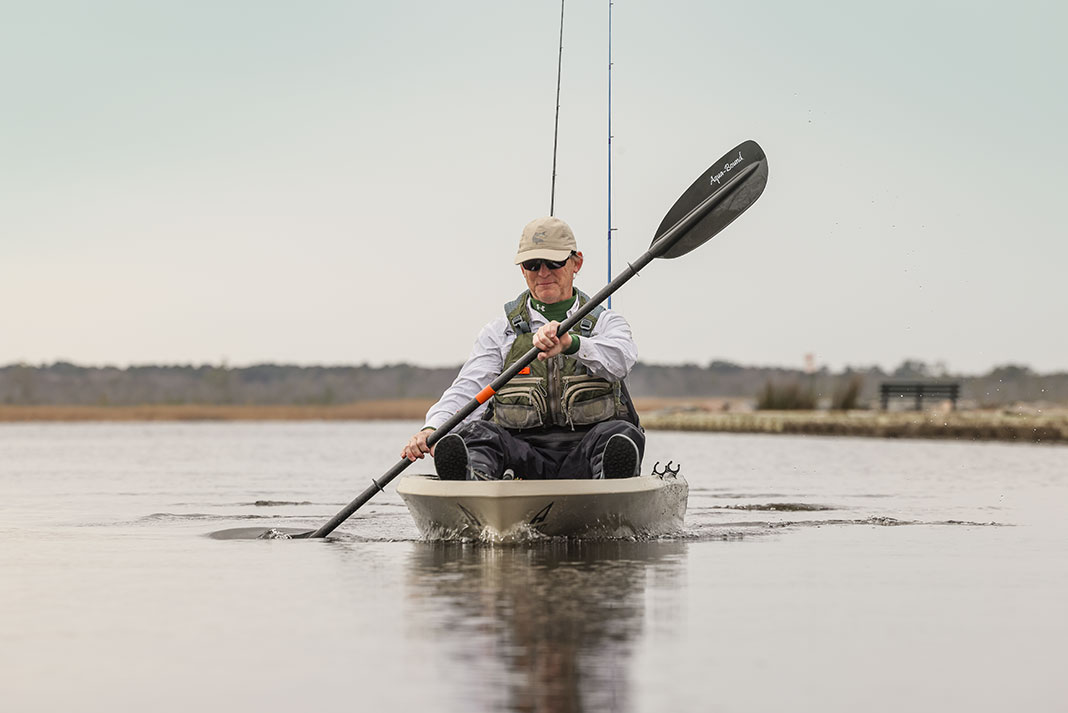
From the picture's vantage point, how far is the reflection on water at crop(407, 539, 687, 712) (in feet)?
14.0

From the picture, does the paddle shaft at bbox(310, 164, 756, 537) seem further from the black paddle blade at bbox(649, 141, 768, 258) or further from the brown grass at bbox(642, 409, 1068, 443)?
the brown grass at bbox(642, 409, 1068, 443)

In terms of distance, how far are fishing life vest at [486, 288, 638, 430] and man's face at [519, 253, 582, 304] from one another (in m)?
0.22

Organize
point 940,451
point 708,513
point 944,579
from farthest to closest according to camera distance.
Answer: point 940,451
point 708,513
point 944,579

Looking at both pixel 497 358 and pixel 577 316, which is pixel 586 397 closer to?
pixel 577 316

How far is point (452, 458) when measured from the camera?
8258 millimetres

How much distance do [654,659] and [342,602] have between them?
193 cm

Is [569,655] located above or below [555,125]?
below

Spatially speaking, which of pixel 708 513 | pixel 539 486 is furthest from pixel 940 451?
pixel 539 486

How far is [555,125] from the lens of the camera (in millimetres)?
10734

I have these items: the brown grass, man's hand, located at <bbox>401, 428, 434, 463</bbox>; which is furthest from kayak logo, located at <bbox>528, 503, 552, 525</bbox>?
the brown grass

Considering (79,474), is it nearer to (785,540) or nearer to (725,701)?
(785,540)

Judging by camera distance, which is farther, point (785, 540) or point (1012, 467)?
point (1012, 467)

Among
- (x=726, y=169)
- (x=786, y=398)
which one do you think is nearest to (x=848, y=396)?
(x=786, y=398)

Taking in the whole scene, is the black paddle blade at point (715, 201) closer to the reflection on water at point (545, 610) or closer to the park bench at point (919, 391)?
the reflection on water at point (545, 610)
